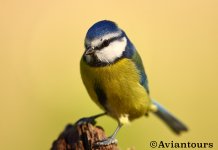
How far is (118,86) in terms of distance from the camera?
4.16m

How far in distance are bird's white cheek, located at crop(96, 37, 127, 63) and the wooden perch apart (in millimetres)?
791

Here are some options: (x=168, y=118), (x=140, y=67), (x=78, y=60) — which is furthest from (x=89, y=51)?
(x=78, y=60)

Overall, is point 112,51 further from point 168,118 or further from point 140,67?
point 168,118

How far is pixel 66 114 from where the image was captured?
16.3 ft

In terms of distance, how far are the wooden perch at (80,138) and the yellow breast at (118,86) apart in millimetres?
741

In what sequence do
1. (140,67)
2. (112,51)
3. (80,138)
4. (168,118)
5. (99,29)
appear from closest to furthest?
(80,138)
(99,29)
(112,51)
(140,67)
(168,118)

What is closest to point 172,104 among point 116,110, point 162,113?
point 162,113

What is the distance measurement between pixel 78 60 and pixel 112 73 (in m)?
1.35

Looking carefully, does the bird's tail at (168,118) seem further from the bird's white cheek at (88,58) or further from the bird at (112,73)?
the bird's white cheek at (88,58)

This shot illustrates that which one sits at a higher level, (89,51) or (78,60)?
(89,51)

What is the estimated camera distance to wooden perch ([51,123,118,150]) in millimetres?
3207

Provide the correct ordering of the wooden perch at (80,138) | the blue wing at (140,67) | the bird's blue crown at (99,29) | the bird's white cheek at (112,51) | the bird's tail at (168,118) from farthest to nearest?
the bird's tail at (168,118) < the blue wing at (140,67) < the bird's white cheek at (112,51) < the bird's blue crown at (99,29) < the wooden perch at (80,138)

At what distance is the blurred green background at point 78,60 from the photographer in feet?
16.2

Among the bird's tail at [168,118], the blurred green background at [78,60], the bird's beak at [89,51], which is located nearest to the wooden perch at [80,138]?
the bird's beak at [89,51]
